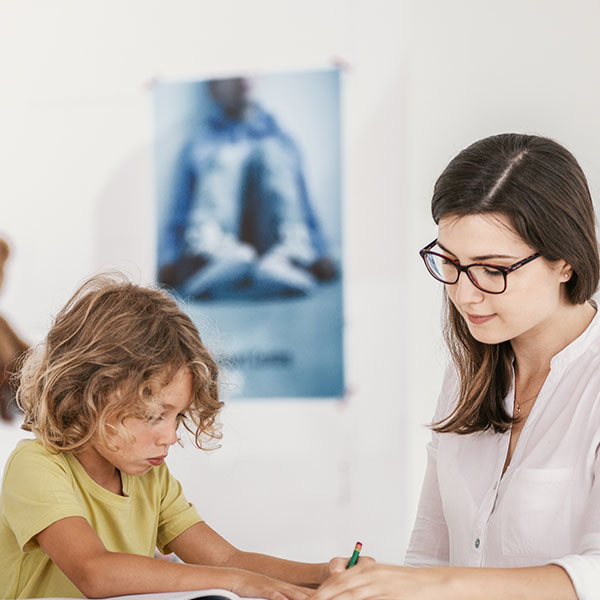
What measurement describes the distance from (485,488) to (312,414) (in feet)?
6.42

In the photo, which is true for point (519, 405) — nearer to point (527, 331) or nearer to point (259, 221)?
point (527, 331)

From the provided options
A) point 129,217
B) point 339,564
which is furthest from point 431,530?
point 129,217

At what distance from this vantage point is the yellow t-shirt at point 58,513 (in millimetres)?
1132

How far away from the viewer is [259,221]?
324 cm

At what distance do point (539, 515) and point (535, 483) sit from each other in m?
0.04

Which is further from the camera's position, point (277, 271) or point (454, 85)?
point (277, 271)

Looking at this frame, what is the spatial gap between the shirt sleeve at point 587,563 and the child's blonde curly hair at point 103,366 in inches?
22.6

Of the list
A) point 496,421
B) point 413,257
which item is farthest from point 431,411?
point 496,421

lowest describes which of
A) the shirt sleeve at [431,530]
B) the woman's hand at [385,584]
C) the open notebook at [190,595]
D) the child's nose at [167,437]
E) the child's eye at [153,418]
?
the shirt sleeve at [431,530]

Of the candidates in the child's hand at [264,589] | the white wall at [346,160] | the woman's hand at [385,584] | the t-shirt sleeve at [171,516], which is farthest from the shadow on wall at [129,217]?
the woman's hand at [385,584]

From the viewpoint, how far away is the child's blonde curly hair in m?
1.20

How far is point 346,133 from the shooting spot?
320 cm

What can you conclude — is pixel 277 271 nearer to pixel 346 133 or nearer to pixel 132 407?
pixel 346 133

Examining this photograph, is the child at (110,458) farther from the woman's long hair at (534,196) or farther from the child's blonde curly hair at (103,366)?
the woman's long hair at (534,196)
